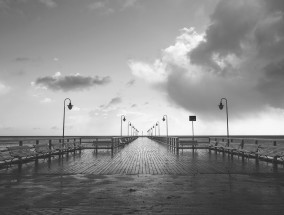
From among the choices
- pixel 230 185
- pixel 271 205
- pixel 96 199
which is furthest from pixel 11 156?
pixel 271 205

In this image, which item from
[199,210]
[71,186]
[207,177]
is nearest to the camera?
[199,210]

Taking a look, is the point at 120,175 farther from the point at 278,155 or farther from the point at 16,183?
the point at 278,155

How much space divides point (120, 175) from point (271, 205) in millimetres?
5557

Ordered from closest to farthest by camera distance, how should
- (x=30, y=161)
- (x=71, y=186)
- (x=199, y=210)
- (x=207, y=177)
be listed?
(x=199, y=210) → (x=71, y=186) → (x=207, y=177) → (x=30, y=161)

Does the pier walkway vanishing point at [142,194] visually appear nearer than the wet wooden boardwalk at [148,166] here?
Yes

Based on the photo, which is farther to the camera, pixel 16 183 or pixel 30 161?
pixel 30 161

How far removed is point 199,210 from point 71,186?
4.06m

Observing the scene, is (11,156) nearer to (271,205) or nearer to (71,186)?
(71,186)

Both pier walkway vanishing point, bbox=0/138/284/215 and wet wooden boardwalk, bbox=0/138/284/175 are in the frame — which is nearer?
pier walkway vanishing point, bbox=0/138/284/215

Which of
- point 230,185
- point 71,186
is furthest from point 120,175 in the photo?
point 230,185

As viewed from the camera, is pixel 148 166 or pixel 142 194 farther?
pixel 148 166

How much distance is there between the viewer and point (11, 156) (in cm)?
1204

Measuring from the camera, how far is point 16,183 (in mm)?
8141

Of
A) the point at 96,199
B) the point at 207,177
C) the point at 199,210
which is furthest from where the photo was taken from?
the point at 207,177
